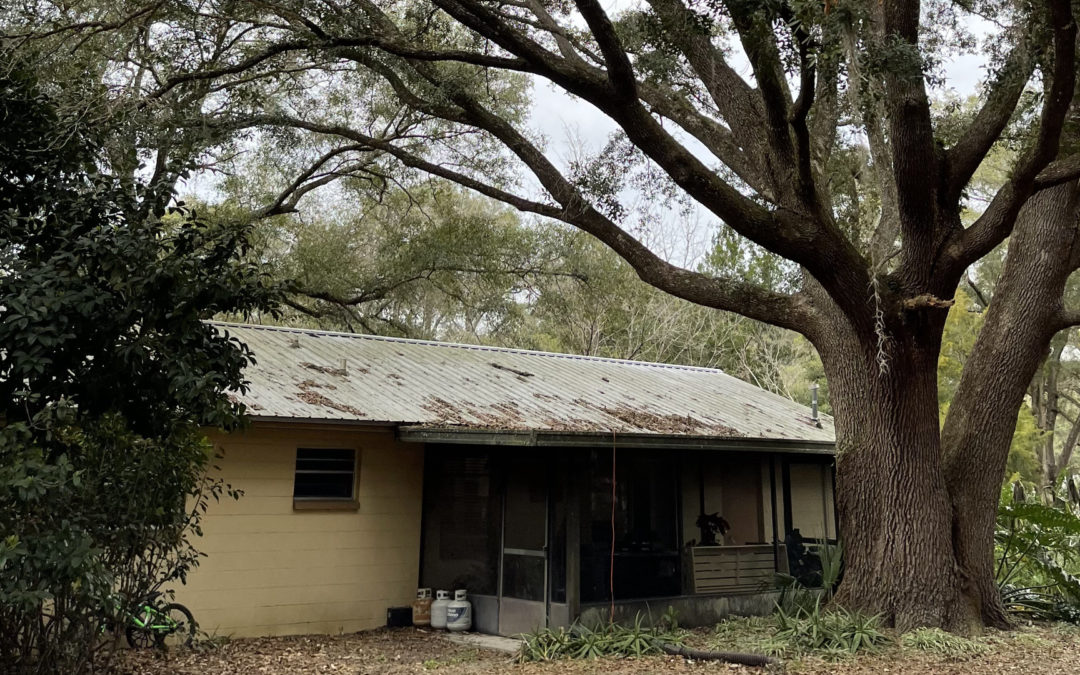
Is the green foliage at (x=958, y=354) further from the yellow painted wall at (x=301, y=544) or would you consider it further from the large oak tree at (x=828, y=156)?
the yellow painted wall at (x=301, y=544)

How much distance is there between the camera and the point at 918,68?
24.7ft

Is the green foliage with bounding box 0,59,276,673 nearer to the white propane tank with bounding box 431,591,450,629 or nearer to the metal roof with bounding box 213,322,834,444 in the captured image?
the metal roof with bounding box 213,322,834,444

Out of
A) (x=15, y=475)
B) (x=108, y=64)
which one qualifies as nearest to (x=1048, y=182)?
(x=15, y=475)

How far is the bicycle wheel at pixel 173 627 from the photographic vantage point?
22.3 feet

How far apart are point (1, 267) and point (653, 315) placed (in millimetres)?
22225

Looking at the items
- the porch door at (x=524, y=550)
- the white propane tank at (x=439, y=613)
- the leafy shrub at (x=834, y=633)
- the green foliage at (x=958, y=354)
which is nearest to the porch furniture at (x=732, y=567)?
the leafy shrub at (x=834, y=633)

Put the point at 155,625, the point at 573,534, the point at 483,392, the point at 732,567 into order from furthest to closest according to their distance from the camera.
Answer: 1. the point at 483,392
2. the point at 732,567
3. the point at 573,534
4. the point at 155,625

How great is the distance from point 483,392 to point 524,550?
2516mm

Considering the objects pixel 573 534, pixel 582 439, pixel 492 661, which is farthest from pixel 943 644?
pixel 492 661

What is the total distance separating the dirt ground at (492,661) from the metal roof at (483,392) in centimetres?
239

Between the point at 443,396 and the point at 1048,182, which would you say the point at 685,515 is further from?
the point at 1048,182

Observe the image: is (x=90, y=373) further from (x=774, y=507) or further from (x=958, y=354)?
(x=958, y=354)

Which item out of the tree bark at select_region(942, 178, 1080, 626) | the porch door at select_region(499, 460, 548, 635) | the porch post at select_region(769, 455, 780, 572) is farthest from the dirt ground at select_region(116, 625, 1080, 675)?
the porch post at select_region(769, 455, 780, 572)

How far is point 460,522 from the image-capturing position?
11094 mm
